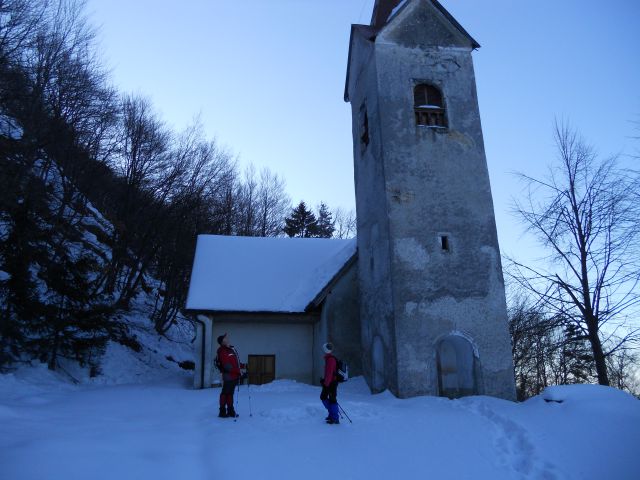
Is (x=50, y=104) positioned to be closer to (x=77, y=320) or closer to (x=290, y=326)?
(x=77, y=320)

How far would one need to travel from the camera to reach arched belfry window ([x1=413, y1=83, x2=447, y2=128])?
48.9 feet

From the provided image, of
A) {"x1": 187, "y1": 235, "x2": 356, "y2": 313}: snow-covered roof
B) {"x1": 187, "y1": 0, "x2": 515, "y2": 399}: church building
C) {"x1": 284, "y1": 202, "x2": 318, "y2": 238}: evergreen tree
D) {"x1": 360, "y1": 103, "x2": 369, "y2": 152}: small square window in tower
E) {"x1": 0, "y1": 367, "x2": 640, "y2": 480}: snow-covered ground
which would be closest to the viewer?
{"x1": 0, "y1": 367, "x2": 640, "y2": 480}: snow-covered ground

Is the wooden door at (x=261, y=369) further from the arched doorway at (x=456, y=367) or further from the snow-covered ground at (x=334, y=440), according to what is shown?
the arched doorway at (x=456, y=367)

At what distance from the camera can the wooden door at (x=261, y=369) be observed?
16547mm

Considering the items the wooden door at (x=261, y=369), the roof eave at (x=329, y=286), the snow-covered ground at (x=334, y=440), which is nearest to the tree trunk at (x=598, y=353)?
the snow-covered ground at (x=334, y=440)

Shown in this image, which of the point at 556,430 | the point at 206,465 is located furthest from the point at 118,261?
the point at 556,430

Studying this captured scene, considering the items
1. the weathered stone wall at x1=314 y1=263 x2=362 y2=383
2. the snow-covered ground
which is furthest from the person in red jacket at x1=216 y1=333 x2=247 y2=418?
the weathered stone wall at x1=314 y1=263 x2=362 y2=383

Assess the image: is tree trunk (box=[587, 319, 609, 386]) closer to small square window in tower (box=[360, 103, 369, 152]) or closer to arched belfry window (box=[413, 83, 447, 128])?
arched belfry window (box=[413, 83, 447, 128])

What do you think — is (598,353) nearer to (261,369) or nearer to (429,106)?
(429,106)

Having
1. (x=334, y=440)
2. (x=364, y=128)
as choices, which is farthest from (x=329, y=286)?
(x=334, y=440)

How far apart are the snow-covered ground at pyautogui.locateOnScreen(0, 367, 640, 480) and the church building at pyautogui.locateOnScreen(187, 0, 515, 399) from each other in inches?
92.9

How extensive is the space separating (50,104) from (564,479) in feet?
58.6

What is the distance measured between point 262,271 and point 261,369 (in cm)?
409

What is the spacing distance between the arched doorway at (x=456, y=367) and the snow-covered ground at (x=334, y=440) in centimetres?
206
